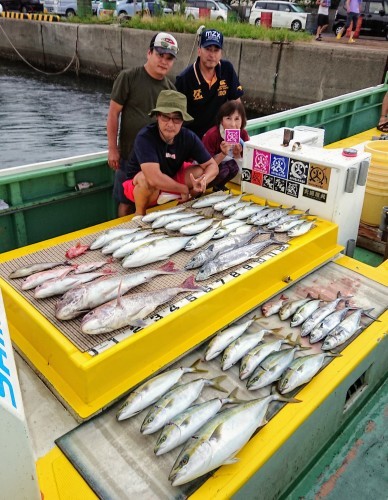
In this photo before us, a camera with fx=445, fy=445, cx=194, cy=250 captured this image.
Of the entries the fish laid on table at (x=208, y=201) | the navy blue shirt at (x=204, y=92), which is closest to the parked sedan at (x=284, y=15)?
the navy blue shirt at (x=204, y=92)

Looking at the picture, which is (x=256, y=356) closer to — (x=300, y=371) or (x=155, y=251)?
(x=300, y=371)

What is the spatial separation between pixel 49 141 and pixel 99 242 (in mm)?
11390

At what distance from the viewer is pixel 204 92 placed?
191 inches

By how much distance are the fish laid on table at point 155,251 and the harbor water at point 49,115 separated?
31.6ft

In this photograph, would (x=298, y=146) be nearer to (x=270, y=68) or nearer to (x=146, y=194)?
(x=146, y=194)

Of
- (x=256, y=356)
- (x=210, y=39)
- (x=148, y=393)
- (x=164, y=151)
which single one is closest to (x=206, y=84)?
(x=210, y=39)

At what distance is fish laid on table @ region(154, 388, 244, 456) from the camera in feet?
6.93

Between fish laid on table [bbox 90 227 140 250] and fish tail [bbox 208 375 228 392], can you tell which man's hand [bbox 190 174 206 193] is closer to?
fish laid on table [bbox 90 227 140 250]

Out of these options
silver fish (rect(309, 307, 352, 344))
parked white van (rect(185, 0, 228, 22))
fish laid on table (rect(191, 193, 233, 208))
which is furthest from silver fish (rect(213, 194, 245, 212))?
parked white van (rect(185, 0, 228, 22))

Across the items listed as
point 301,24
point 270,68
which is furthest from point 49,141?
point 301,24

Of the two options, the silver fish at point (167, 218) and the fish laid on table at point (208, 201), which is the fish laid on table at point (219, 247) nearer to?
the silver fish at point (167, 218)

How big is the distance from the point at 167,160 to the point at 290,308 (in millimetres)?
1880

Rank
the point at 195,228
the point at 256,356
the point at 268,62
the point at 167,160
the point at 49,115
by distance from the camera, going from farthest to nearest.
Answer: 1. the point at 268,62
2. the point at 49,115
3. the point at 167,160
4. the point at 195,228
5. the point at 256,356

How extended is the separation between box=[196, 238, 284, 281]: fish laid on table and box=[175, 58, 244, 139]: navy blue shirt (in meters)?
2.12
